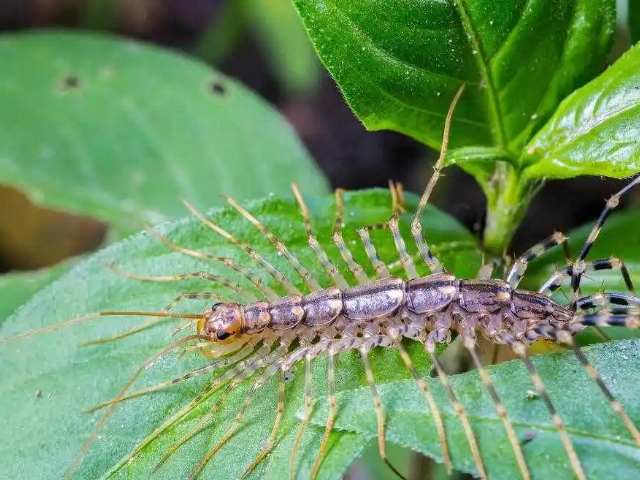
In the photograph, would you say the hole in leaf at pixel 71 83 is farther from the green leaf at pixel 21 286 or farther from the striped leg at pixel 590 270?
the striped leg at pixel 590 270

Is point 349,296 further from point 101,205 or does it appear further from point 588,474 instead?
point 101,205

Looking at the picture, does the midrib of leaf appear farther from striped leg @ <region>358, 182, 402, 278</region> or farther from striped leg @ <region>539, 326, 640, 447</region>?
striped leg @ <region>539, 326, 640, 447</region>

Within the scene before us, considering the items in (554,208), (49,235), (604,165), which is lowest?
(554,208)

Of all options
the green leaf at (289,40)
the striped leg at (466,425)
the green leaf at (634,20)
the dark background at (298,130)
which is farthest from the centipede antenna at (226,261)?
the green leaf at (289,40)

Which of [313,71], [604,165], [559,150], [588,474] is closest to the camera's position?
[588,474]

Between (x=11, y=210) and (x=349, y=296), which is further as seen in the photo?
(x=11, y=210)

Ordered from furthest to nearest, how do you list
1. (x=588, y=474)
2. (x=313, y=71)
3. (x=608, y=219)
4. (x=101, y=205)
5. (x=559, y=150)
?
(x=313, y=71) < (x=101, y=205) < (x=608, y=219) < (x=559, y=150) < (x=588, y=474)

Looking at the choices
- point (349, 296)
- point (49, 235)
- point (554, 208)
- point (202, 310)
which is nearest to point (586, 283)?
point (349, 296)

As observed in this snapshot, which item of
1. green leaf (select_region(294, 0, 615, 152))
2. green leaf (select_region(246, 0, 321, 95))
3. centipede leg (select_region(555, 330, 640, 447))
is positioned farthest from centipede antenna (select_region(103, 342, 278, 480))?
green leaf (select_region(246, 0, 321, 95))

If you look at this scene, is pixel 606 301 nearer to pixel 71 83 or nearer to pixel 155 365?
pixel 155 365
